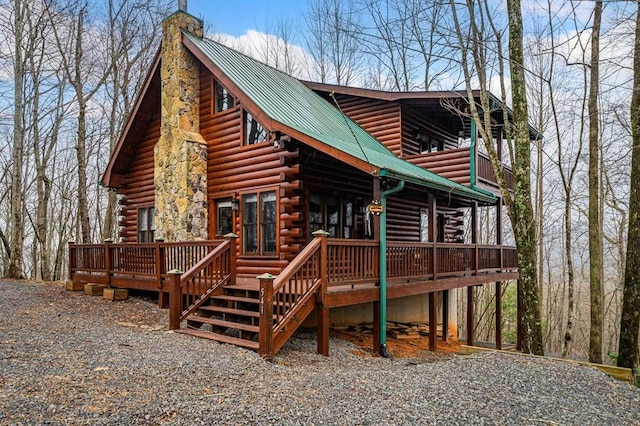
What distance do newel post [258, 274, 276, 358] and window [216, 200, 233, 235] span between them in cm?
518

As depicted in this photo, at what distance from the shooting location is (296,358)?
308 inches

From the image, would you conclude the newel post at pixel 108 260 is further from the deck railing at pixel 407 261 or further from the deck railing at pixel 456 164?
the deck railing at pixel 456 164

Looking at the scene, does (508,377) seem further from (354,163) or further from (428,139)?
(428,139)

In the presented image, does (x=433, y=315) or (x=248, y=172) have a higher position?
(x=248, y=172)

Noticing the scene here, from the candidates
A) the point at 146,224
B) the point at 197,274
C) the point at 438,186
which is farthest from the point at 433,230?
the point at 146,224

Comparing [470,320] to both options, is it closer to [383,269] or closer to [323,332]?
[383,269]

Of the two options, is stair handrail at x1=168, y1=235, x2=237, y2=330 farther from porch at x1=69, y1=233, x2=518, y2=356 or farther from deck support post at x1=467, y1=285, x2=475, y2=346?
deck support post at x1=467, y1=285, x2=475, y2=346

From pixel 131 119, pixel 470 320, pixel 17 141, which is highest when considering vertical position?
pixel 131 119

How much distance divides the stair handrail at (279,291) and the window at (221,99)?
5944 mm

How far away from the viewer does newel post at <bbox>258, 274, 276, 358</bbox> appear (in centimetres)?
710

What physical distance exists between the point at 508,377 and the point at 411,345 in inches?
258

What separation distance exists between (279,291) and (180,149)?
20.3 ft

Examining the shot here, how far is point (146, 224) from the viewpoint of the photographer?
14.6 metres

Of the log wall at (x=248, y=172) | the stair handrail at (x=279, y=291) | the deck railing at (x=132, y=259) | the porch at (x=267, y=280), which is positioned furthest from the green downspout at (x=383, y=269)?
the deck railing at (x=132, y=259)
